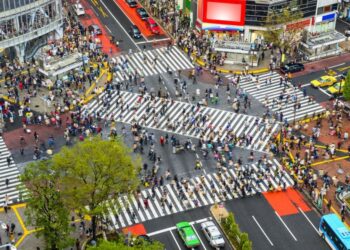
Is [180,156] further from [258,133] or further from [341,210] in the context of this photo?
[341,210]

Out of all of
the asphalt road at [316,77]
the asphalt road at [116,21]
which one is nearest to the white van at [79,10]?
the asphalt road at [116,21]

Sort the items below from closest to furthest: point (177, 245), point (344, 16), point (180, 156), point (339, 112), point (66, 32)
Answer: point (177, 245) → point (180, 156) → point (339, 112) → point (66, 32) → point (344, 16)

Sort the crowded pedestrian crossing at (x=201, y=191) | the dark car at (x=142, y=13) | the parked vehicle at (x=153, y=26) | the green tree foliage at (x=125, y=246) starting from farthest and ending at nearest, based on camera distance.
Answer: the dark car at (x=142, y=13)
the parked vehicle at (x=153, y=26)
the crowded pedestrian crossing at (x=201, y=191)
the green tree foliage at (x=125, y=246)

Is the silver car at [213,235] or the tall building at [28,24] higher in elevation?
the tall building at [28,24]

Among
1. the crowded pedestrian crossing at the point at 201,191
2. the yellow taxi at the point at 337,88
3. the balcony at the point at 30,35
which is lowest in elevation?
the crowded pedestrian crossing at the point at 201,191

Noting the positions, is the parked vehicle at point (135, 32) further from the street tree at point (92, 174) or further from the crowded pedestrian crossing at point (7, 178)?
the street tree at point (92, 174)

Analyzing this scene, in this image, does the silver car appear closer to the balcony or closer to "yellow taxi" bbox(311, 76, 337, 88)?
"yellow taxi" bbox(311, 76, 337, 88)

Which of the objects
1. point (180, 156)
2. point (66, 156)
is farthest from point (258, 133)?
point (66, 156)
